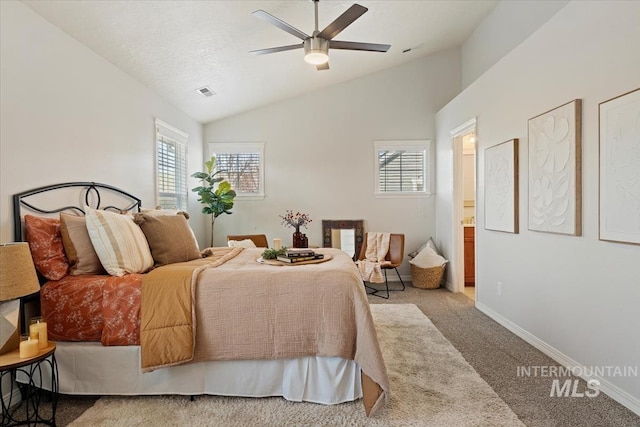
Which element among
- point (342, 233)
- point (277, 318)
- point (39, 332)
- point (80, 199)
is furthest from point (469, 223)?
point (39, 332)

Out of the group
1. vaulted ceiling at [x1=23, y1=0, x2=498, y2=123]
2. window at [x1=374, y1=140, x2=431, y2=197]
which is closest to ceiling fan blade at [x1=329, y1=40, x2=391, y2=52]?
vaulted ceiling at [x1=23, y1=0, x2=498, y2=123]

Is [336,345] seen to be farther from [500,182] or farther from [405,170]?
[405,170]

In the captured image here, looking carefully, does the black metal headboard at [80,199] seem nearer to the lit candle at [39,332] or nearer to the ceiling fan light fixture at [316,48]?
the lit candle at [39,332]

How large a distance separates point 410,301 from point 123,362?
3.34 m

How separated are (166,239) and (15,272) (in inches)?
40.4

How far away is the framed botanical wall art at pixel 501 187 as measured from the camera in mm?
3365

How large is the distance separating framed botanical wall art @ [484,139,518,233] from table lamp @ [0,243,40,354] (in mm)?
3646

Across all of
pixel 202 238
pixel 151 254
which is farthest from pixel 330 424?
pixel 202 238

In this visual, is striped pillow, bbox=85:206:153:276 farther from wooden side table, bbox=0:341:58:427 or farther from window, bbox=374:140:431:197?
window, bbox=374:140:431:197

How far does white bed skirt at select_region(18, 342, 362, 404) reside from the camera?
216 cm

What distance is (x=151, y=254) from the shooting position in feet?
8.68

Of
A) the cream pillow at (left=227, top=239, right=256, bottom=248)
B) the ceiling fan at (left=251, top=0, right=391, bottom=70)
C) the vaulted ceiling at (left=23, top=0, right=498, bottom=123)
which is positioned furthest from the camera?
the cream pillow at (left=227, top=239, right=256, bottom=248)

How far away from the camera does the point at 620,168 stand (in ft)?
7.06

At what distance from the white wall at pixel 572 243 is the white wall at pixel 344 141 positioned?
A: 180 cm
